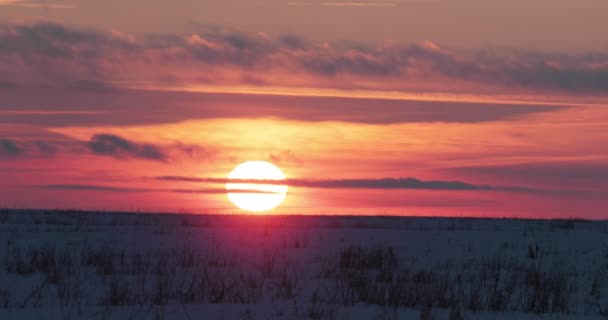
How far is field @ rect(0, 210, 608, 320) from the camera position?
9.13 m

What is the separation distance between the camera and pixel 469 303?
9.81m

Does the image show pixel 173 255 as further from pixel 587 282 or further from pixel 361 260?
pixel 587 282

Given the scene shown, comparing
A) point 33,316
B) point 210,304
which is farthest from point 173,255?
point 33,316

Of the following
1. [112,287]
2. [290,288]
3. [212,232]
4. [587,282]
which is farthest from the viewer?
[212,232]

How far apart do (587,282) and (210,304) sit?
20.2 feet

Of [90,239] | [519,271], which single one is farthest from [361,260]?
[90,239]

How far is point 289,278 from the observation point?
11.6m

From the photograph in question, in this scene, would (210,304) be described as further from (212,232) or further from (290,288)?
(212,232)

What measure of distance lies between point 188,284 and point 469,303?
373 cm

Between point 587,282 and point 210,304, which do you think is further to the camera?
point 587,282

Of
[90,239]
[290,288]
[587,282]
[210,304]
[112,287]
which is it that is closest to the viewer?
[210,304]

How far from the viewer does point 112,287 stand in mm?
9914

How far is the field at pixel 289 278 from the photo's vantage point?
9.13 m

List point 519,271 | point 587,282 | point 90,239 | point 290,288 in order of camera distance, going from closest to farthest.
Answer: point 290,288 → point 587,282 → point 519,271 → point 90,239
